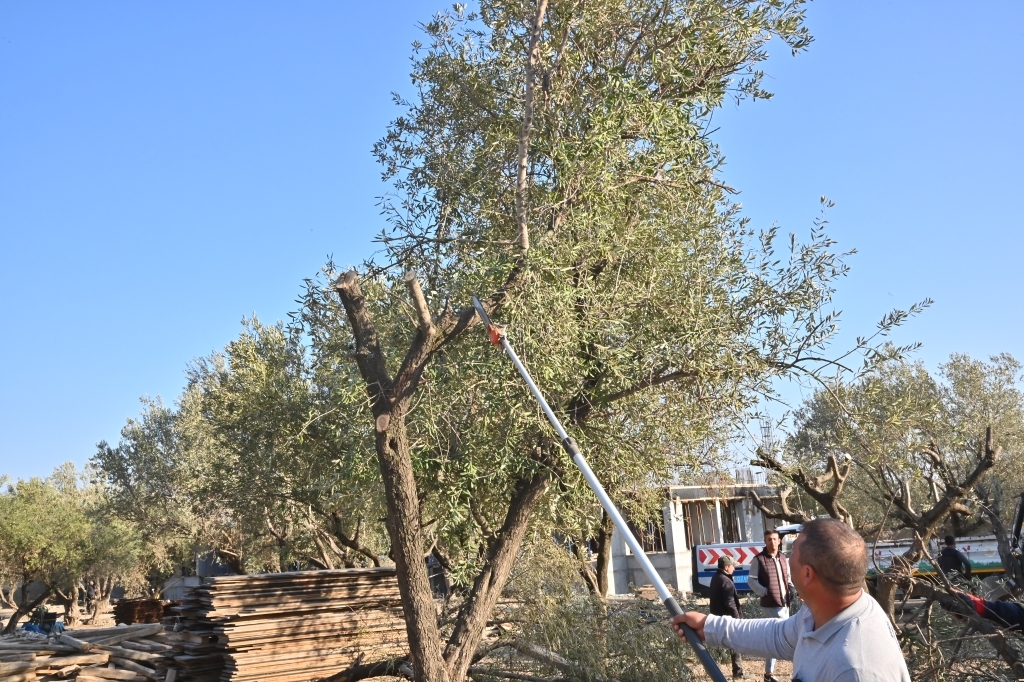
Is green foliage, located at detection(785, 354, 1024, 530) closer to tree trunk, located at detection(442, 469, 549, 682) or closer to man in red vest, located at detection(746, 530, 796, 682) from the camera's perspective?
man in red vest, located at detection(746, 530, 796, 682)

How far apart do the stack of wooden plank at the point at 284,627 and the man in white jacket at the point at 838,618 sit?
8.98 meters

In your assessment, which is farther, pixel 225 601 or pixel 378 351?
pixel 225 601

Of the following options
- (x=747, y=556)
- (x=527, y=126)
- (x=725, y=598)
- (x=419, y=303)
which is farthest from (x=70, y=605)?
(x=527, y=126)

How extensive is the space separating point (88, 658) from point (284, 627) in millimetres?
4181

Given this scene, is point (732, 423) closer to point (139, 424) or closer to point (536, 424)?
point (536, 424)

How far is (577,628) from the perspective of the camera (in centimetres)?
1081

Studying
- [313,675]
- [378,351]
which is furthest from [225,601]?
[378,351]

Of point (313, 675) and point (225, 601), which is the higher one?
point (225, 601)

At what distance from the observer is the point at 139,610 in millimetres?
24250

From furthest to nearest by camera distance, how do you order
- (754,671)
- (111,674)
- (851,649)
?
(111,674) < (754,671) < (851,649)

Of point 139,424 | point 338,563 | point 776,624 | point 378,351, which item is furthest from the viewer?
point 139,424

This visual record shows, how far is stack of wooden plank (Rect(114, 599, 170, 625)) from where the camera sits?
24.1 meters

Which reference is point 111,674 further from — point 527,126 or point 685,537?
point 685,537

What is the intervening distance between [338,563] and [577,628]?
11.7m
